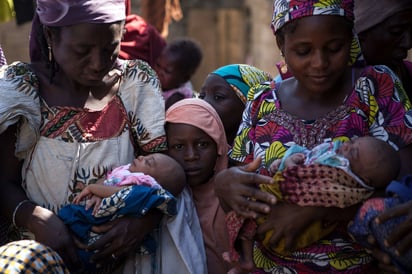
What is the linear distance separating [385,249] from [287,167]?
0.56 m

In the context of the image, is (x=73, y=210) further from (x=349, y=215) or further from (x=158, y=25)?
(x=158, y=25)

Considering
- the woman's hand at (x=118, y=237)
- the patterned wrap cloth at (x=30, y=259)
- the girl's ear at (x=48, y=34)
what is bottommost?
the woman's hand at (x=118, y=237)

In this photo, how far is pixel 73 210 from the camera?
153 inches

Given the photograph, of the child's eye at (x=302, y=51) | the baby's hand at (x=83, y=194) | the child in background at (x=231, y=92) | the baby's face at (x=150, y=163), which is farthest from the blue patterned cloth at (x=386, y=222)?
the child in background at (x=231, y=92)

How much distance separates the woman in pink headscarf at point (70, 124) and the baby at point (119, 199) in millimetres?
55

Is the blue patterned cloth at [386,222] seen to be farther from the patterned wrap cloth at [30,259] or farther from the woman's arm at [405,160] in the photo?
the patterned wrap cloth at [30,259]

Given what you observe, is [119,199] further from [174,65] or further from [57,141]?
[174,65]

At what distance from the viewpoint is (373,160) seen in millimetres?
3236

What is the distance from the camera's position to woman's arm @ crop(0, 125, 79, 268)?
3783 millimetres

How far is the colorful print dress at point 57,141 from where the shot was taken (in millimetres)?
3992

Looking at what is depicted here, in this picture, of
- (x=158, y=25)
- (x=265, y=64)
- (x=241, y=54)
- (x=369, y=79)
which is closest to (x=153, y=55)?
(x=158, y=25)

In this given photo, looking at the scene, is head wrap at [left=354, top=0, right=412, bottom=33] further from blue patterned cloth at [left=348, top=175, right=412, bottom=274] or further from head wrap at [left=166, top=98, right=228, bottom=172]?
blue patterned cloth at [left=348, top=175, right=412, bottom=274]

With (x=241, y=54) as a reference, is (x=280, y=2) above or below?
above

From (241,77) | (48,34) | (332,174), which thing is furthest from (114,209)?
(241,77)
